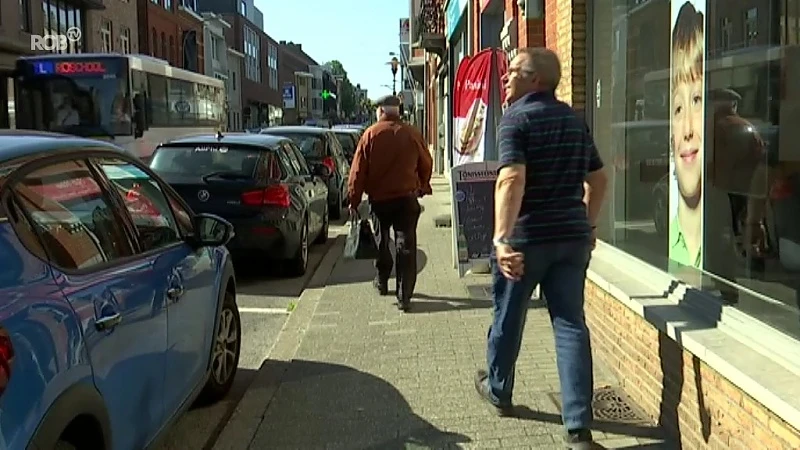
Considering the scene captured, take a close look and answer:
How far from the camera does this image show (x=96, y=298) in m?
3.36

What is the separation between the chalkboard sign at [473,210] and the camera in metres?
7.36

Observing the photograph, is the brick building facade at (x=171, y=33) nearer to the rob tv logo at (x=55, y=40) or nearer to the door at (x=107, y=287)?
the rob tv logo at (x=55, y=40)

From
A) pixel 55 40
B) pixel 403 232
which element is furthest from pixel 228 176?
pixel 55 40

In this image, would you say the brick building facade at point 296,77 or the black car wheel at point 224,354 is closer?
the black car wheel at point 224,354

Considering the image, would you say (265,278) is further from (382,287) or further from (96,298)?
(96,298)

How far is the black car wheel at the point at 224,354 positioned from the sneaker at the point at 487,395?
1561 millimetres

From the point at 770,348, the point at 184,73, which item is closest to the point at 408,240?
the point at 770,348

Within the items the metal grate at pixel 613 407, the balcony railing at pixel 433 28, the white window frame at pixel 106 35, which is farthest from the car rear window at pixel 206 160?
the white window frame at pixel 106 35

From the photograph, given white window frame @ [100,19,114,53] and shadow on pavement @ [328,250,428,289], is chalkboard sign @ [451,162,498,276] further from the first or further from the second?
white window frame @ [100,19,114,53]

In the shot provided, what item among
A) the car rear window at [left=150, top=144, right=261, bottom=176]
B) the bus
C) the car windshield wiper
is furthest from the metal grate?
the bus

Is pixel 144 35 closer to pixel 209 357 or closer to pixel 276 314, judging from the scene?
pixel 276 314

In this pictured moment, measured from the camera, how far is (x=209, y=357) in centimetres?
498

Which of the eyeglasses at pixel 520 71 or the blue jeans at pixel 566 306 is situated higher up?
the eyeglasses at pixel 520 71

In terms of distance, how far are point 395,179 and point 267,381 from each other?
8.04 feet
